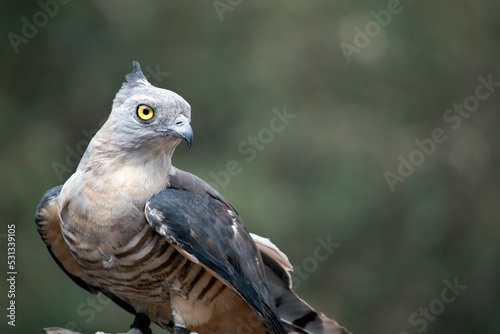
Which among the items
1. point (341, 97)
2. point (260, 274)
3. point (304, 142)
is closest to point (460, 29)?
point (341, 97)

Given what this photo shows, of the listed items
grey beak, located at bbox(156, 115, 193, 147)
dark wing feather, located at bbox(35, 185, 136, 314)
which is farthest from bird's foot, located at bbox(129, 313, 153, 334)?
grey beak, located at bbox(156, 115, 193, 147)

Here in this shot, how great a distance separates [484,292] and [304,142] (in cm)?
281

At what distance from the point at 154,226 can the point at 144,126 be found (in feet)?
1.67

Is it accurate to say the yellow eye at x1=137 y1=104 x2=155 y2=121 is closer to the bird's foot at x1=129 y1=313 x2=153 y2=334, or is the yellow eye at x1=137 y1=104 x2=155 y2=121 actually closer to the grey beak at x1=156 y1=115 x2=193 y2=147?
the grey beak at x1=156 y1=115 x2=193 y2=147

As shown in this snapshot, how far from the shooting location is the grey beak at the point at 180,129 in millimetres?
3049

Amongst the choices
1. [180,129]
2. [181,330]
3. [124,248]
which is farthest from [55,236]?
[180,129]

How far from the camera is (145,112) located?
3.13 metres

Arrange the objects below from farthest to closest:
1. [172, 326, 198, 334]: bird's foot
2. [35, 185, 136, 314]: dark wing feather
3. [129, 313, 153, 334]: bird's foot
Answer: [129, 313, 153, 334]: bird's foot → [35, 185, 136, 314]: dark wing feather → [172, 326, 198, 334]: bird's foot

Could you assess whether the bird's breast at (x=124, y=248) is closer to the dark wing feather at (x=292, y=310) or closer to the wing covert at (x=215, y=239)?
the wing covert at (x=215, y=239)

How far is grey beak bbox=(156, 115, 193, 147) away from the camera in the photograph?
305cm

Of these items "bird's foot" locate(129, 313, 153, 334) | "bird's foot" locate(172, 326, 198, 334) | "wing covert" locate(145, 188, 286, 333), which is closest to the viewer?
"wing covert" locate(145, 188, 286, 333)

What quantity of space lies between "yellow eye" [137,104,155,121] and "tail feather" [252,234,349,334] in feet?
3.76

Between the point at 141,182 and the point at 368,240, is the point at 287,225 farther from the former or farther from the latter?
the point at 141,182

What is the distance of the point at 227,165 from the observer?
7.15 meters
